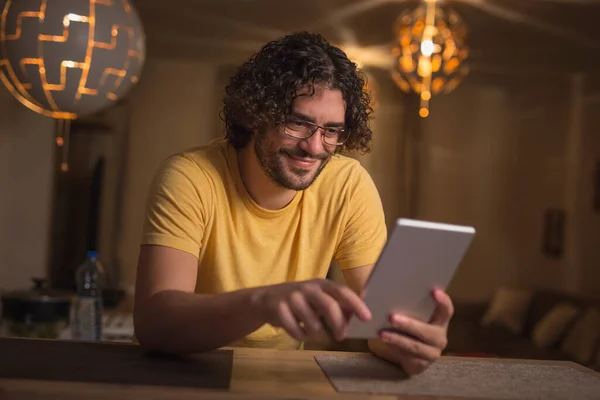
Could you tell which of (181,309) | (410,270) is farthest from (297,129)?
(410,270)

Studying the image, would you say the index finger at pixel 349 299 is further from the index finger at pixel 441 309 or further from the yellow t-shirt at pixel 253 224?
the yellow t-shirt at pixel 253 224

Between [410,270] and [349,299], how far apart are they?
0.11 metres

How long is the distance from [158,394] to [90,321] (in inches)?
78.4

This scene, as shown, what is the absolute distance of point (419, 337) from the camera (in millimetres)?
1374

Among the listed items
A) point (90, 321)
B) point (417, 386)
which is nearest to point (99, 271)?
point (90, 321)

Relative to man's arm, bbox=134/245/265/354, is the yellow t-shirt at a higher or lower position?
higher

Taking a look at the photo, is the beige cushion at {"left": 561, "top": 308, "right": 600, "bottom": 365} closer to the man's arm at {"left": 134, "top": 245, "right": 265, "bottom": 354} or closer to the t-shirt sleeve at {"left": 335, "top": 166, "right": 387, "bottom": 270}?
the t-shirt sleeve at {"left": 335, "top": 166, "right": 387, "bottom": 270}

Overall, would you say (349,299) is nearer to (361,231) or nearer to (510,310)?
(361,231)

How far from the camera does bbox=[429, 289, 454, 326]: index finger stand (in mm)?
1346

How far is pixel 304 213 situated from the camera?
1.95 metres

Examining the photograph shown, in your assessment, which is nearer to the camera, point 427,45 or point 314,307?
point 314,307

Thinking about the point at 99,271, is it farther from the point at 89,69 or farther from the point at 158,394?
the point at 158,394

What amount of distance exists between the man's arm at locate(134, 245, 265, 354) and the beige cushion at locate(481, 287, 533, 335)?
5387 millimetres

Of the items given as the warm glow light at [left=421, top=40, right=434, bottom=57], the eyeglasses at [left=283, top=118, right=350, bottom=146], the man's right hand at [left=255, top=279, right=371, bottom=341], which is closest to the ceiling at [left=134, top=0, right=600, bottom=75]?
the warm glow light at [left=421, top=40, right=434, bottom=57]
